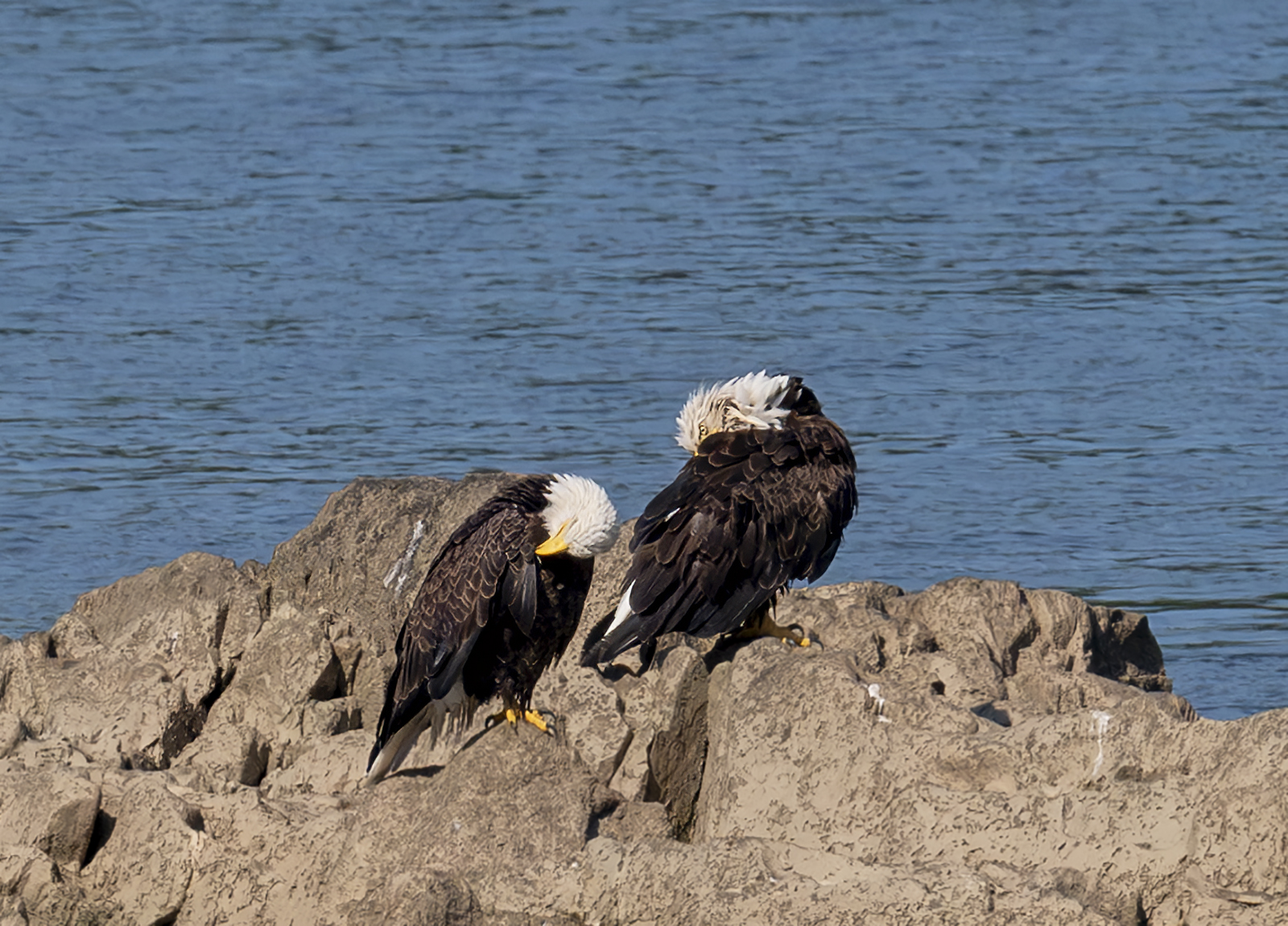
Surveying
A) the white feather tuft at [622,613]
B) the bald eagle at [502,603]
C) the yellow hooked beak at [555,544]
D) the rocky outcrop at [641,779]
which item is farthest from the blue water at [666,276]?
the yellow hooked beak at [555,544]

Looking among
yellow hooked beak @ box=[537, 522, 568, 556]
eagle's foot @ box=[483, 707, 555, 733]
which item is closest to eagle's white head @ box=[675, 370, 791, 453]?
yellow hooked beak @ box=[537, 522, 568, 556]

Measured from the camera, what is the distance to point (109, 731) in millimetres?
6953

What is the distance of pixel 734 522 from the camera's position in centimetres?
657

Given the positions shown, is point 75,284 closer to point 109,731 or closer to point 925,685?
point 109,731

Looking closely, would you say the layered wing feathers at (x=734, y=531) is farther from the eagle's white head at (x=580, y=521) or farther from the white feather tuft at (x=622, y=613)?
the eagle's white head at (x=580, y=521)

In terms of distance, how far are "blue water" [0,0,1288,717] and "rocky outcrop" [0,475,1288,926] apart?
10.6 feet

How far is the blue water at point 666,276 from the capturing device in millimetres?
11953

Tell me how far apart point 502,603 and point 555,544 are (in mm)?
254

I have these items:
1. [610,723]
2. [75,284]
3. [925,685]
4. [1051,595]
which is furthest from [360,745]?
[75,284]

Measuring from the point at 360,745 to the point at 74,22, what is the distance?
21289 mm

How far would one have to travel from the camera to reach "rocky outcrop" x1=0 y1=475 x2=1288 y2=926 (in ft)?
18.1

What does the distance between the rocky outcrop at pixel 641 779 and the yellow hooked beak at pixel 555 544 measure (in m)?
0.51

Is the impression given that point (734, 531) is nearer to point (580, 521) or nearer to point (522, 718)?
point (580, 521)

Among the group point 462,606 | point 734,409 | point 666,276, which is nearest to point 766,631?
point 734,409
